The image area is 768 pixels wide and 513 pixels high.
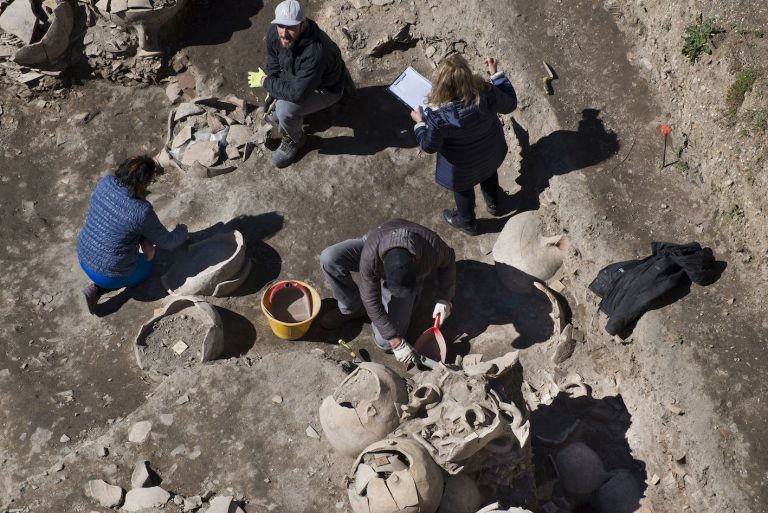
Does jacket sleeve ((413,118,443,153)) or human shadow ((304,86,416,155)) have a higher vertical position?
jacket sleeve ((413,118,443,153))

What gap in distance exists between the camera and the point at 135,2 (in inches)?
302

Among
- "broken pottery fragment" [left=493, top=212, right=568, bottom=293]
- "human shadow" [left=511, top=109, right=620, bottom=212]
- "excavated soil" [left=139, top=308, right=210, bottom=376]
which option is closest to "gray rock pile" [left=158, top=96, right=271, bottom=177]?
"excavated soil" [left=139, top=308, right=210, bottom=376]

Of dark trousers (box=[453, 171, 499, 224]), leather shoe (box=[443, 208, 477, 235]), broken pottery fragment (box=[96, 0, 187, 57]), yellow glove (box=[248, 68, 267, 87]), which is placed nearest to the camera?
dark trousers (box=[453, 171, 499, 224])

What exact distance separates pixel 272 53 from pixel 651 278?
12.6ft

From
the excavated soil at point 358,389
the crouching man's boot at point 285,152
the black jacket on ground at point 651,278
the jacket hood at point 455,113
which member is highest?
the jacket hood at point 455,113

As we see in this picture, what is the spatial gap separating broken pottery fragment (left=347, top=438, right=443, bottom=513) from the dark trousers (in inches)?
101

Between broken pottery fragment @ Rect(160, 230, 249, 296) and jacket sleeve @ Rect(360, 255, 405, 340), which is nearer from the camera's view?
jacket sleeve @ Rect(360, 255, 405, 340)

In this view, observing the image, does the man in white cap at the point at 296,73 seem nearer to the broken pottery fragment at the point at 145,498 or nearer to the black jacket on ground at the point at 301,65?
the black jacket on ground at the point at 301,65

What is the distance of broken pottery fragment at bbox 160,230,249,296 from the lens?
20.8 feet

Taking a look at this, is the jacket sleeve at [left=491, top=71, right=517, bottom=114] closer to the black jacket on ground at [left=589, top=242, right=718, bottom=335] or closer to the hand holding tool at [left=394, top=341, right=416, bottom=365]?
the black jacket on ground at [left=589, top=242, right=718, bottom=335]

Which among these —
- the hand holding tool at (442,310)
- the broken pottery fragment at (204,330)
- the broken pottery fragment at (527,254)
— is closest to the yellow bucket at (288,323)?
the broken pottery fragment at (204,330)

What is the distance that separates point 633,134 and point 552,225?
114 centimetres

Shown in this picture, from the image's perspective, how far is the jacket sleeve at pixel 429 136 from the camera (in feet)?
18.9

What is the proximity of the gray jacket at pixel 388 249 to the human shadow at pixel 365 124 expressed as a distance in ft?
6.92
